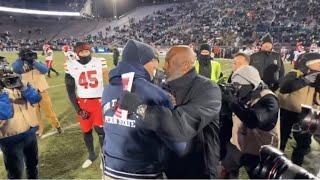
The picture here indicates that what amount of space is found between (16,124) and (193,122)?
2.75 meters

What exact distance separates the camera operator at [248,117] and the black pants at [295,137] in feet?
4.95

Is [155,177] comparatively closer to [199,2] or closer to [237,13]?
[237,13]

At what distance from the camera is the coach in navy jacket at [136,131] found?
262 centimetres

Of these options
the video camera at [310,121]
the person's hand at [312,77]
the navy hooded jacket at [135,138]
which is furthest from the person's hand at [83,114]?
the video camera at [310,121]

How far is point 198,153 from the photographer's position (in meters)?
3.11

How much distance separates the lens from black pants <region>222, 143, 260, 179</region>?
4152 millimetres

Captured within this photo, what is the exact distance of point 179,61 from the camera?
2988 millimetres

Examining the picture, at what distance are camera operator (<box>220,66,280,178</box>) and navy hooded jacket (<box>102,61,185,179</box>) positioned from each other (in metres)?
1.28

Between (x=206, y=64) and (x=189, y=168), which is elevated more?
(x=206, y=64)

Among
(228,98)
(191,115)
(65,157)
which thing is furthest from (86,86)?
(191,115)

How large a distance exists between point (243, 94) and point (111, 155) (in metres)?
1.77

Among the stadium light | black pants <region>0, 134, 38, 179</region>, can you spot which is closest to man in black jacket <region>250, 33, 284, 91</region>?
black pants <region>0, 134, 38, 179</region>

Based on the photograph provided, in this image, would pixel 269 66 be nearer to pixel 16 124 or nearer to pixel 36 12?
pixel 16 124

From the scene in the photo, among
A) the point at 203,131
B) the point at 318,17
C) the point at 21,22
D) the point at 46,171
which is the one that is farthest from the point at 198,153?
the point at 21,22
